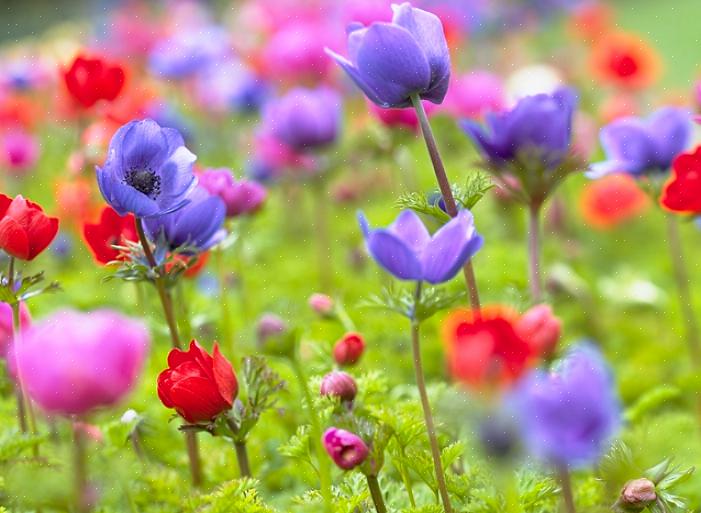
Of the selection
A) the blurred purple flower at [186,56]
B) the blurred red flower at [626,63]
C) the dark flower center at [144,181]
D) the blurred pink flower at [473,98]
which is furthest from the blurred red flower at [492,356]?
the blurred purple flower at [186,56]

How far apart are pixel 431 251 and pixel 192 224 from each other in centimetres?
38

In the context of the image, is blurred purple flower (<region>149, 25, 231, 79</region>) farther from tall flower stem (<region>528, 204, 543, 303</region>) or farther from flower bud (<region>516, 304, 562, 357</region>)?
flower bud (<region>516, 304, 562, 357</region>)

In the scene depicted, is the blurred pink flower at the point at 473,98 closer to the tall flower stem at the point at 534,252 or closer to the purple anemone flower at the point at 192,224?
the tall flower stem at the point at 534,252

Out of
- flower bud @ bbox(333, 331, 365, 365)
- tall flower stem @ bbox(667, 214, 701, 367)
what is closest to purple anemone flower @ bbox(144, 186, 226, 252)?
flower bud @ bbox(333, 331, 365, 365)

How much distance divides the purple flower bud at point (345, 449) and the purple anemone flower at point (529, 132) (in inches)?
15.7

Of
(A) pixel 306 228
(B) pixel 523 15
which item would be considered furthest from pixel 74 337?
(B) pixel 523 15

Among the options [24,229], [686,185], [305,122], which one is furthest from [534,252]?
[305,122]

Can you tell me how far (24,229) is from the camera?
1062 mm

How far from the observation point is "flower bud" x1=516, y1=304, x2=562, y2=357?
0.97 meters

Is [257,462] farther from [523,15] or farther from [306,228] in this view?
[523,15]

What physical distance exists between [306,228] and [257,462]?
189 centimetres

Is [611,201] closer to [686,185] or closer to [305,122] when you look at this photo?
[305,122]

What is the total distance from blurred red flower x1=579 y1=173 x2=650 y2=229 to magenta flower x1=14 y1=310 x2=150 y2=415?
88.3 inches

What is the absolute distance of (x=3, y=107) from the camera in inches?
124
